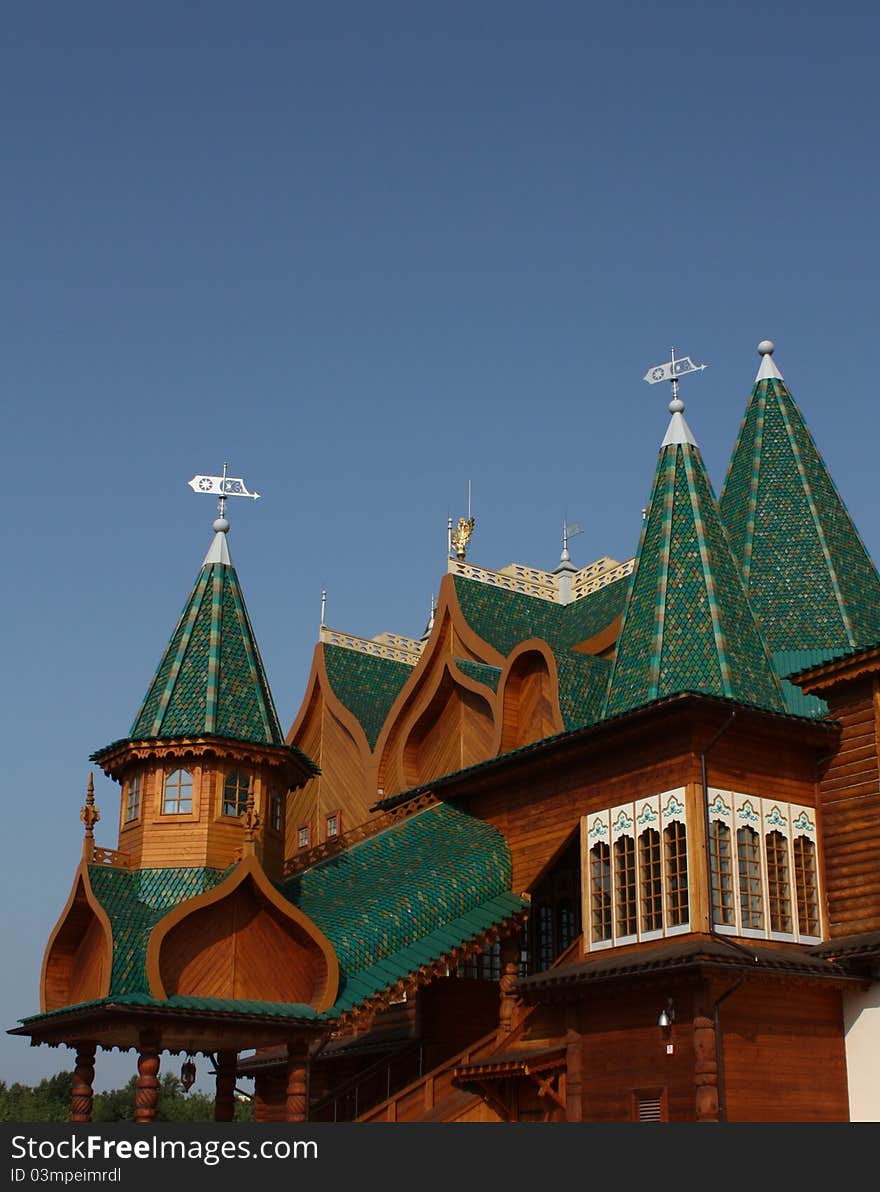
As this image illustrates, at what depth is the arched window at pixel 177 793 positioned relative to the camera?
19875 mm

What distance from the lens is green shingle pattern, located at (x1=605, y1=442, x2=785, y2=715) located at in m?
18.8

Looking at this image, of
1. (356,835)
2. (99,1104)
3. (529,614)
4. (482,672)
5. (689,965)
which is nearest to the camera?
(689,965)

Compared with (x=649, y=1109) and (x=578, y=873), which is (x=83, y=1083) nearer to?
(x=649, y=1109)

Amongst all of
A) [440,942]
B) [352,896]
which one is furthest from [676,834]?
[352,896]

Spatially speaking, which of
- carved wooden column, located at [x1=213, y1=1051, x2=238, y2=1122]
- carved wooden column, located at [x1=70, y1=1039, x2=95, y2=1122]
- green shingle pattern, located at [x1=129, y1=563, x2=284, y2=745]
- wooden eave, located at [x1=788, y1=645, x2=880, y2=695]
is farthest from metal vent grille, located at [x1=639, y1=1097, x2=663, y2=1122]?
green shingle pattern, located at [x1=129, y1=563, x2=284, y2=745]

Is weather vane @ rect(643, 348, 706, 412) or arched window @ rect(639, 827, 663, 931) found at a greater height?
weather vane @ rect(643, 348, 706, 412)

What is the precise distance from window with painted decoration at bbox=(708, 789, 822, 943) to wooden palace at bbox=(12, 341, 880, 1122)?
0.12 ft

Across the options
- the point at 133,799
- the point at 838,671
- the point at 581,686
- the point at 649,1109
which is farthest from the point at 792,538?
the point at 133,799

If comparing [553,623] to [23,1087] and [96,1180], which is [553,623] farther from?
[23,1087]

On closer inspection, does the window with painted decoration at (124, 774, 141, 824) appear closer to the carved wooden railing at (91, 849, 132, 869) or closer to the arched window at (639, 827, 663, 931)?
the carved wooden railing at (91, 849, 132, 869)

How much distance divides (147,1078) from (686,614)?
Answer: 29.4 feet

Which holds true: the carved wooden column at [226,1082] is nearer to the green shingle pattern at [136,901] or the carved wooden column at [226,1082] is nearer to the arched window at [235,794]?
the green shingle pattern at [136,901]

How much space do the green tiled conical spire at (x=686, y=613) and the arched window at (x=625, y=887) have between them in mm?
1759

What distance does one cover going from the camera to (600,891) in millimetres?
18484
